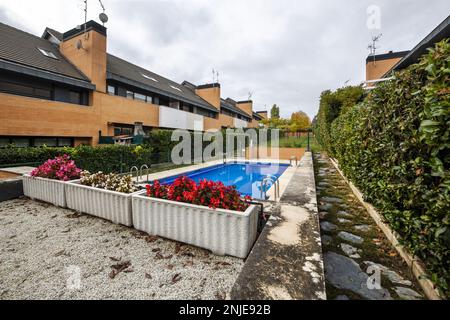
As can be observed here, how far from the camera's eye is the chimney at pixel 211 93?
25781 mm

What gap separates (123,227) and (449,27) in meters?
7.62

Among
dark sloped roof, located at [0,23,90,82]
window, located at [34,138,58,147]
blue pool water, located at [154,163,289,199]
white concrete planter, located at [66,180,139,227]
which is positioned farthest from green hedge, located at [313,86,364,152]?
window, located at [34,138,58,147]

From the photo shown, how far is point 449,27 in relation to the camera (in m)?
3.99

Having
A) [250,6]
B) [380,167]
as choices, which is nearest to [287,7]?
[250,6]

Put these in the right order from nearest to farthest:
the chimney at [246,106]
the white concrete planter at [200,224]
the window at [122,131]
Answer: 1. the white concrete planter at [200,224]
2. the window at [122,131]
3. the chimney at [246,106]

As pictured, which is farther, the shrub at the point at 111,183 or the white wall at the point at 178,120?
the white wall at the point at 178,120

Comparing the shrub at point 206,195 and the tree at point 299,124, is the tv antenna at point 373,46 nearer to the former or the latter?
the tree at point 299,124

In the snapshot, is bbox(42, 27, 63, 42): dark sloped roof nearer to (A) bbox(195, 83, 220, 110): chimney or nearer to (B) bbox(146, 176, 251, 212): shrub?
(A) bbox(195, 83, 220, 110): chimney

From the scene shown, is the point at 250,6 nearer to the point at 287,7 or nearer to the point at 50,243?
the point at 287,7

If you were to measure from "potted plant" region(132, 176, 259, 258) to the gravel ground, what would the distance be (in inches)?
6.7

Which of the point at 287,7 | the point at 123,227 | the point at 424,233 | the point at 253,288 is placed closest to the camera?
the point at 253,288

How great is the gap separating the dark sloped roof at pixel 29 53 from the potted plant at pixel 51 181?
8.12 metres

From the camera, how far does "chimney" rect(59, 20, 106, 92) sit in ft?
39.4

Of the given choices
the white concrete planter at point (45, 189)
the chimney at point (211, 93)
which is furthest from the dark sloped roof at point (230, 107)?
the white concrete planter at point (45, 189)
